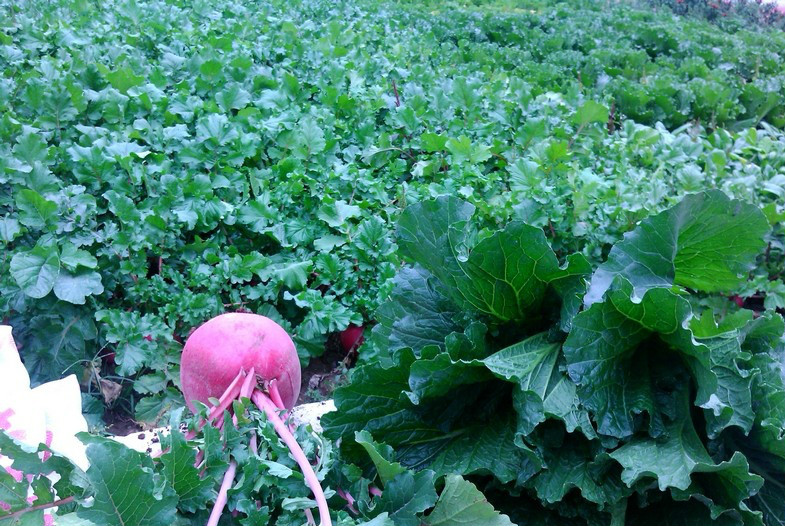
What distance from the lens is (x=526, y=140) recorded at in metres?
Answer: 3.69

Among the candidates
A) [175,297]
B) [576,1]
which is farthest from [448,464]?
[576,1]

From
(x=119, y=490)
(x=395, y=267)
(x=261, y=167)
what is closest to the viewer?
(x=119, y=490)

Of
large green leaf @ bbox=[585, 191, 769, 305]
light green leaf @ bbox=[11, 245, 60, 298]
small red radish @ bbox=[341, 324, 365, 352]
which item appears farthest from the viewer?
small red radish @ bbox=[341, 324, 365, 352]

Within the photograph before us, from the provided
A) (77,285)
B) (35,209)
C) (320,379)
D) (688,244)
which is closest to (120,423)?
(77,285)

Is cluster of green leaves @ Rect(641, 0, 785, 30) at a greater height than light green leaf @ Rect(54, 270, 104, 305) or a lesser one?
lesser

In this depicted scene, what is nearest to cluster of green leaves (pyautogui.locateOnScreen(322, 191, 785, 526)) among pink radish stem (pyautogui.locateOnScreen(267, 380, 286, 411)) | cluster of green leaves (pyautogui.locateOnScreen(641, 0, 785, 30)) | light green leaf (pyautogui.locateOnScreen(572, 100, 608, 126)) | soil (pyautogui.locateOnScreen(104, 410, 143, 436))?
pink radish stem (pyautogui.locateOnScreen(267, 380, 286, 411))

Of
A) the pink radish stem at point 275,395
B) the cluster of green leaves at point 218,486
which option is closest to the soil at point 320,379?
the pink radish stem at point 275,395

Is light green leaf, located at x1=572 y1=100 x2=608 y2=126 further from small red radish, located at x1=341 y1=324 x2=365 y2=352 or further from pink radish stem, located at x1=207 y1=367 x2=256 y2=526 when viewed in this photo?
pink radish stem, located at x1=207 y1=367 x2=256 y2=526

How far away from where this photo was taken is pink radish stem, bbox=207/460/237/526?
1416 millimetres

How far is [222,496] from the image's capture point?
147 cm

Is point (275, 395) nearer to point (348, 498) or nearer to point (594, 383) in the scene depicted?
point (348, 498)

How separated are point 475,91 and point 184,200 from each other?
1.96m

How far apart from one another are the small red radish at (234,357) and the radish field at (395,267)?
0.17m

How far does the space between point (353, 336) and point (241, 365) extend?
0.92 metres
